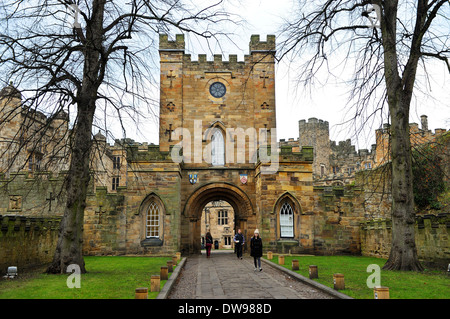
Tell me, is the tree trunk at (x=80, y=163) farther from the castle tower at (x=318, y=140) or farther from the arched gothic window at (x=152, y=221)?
Answer: the castle tower at (x=318, y=140)

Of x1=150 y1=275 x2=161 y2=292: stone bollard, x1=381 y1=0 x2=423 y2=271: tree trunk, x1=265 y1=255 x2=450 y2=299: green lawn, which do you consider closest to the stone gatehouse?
x1=381 y1=0 x2=423 y2=271: tree trunk

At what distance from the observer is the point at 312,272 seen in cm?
1102

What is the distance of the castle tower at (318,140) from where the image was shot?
61.3m

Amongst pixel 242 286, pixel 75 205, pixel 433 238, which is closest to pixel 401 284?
pixel 242 286

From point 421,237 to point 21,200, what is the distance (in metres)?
23.7

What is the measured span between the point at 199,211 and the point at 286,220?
18.1 feet

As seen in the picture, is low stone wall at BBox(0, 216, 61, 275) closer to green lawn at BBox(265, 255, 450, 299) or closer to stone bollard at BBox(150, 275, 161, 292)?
stone bollard at BBox(150, 275, 161, 292)

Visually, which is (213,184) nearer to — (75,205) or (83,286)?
(75,205)

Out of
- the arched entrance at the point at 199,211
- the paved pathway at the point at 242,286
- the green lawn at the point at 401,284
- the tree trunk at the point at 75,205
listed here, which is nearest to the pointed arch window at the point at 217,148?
the arched entrance at the point at 199,211

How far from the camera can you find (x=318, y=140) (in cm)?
6294

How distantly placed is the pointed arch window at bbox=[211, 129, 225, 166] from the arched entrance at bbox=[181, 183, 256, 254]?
5.07ft

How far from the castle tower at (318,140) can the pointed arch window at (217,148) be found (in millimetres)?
38273
